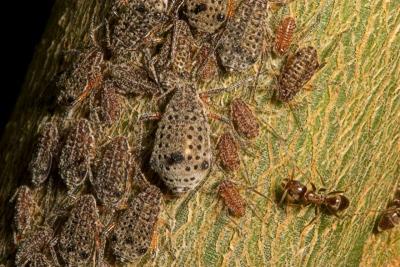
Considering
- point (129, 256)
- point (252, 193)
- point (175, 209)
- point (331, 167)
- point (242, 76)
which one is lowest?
point (129, 256)

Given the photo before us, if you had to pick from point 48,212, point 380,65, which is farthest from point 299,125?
point 48,212

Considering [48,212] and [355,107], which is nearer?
[355,107]

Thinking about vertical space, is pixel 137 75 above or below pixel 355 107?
below

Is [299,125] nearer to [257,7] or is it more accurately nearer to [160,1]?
[257,7]

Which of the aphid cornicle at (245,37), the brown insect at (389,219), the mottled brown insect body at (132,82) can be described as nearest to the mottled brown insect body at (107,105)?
the mottled brown insect body at (132,82)

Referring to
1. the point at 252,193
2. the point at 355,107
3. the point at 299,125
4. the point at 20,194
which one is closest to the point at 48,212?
the point at 20,194

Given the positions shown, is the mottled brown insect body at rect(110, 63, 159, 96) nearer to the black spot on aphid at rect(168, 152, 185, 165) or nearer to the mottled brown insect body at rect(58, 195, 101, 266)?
the black spot on aphid at rect(168, 152, 185, 165)

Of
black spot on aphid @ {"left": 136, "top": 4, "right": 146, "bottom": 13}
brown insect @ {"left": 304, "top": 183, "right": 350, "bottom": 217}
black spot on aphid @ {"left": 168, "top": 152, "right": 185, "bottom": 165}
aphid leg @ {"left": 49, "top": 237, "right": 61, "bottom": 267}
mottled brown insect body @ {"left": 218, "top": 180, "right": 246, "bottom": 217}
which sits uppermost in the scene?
black spot on aphid @ {"left": 136, "top": 4, "right": 146, "bottom": 13}

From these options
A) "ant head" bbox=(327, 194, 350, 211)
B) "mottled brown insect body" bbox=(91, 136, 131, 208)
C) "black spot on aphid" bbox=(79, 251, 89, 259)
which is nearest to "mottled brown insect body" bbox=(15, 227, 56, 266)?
"black spot on aphid" bbox=(79, 251, 89, 259)
